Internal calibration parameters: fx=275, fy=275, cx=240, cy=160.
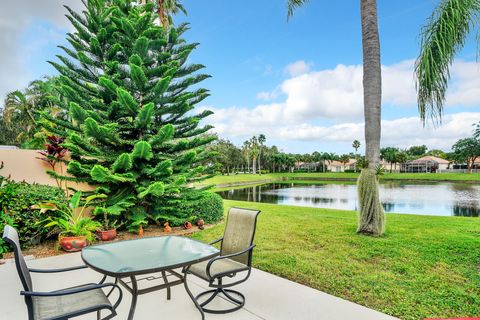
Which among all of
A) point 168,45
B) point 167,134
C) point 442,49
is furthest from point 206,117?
point 442,49

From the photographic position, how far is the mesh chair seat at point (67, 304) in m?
1.80

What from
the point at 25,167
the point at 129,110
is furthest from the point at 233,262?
the point at 25,167

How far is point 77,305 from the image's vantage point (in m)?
1.92

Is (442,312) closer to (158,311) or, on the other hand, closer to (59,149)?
(158,311)

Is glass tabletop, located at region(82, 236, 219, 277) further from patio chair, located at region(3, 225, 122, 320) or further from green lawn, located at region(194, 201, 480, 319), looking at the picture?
green lawn, located at region(194, 201, 480, 319)

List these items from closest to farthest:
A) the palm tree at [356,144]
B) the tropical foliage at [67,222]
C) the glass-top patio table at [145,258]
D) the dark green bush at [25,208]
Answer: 1. the glass-top patio table at [145,258]
2. the dark green bush at [25,208]
3. the tropical foliage at [67,222]
4. the palm tree at [356,144]

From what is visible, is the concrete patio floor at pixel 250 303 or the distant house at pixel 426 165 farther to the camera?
the distant house at pixel 426 165

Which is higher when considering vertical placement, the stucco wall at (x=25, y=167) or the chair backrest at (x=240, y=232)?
the stucco wall at (x=25, y=167)

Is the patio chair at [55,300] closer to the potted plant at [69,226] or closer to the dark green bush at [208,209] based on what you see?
the potted plant at [69,226]

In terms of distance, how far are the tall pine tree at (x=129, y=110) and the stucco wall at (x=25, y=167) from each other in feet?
2.30

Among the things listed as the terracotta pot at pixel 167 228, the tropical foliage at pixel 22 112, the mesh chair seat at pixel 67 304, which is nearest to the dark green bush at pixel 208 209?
the terracotta pot at pixel 167 228

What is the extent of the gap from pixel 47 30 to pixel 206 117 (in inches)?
207

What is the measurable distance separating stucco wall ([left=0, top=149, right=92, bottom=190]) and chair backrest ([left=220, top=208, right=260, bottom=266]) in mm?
5129

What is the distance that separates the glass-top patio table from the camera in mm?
2102
